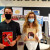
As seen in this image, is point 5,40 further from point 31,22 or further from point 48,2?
point 48,2

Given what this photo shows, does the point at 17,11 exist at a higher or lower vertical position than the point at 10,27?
higher

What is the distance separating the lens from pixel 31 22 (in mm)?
776

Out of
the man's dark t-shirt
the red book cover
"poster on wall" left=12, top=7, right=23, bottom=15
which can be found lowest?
the red book cover

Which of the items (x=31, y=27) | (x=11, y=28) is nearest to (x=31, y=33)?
(x=31, y=27)

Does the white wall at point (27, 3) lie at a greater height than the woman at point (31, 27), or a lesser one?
greater

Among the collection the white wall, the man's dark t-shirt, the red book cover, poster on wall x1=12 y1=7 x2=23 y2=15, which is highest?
the white wall

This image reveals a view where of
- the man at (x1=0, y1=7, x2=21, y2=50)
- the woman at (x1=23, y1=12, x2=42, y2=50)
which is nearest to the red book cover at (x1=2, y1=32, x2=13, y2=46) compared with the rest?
the man at (x1=0, y1=7, x2=21, y2=50)

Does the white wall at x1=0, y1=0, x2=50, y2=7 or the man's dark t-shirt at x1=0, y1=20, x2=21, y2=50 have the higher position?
the white wall at x1=0, y1=0, x2=50, y2=7

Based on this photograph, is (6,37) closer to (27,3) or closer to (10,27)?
(10,27)

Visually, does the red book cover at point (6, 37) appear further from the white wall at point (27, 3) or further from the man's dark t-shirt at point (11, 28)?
the white wall at point (27, 3)

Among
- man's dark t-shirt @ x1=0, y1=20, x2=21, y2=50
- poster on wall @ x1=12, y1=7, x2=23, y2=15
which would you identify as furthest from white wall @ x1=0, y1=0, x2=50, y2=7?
man's dark t-shirt @ x1=0, y1=20, x2=21, y2=50

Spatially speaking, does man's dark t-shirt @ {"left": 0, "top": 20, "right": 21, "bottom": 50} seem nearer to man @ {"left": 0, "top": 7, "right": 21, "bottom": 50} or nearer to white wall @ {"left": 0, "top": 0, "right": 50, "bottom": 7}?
man @ {"left": 0, "top": 7, "right": 21, "bottom": 50}

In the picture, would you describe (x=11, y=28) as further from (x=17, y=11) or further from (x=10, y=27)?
(x=17, y=11)

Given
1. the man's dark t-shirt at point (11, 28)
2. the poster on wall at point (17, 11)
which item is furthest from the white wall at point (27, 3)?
the man's dark t-shirt at point (11, 28)
